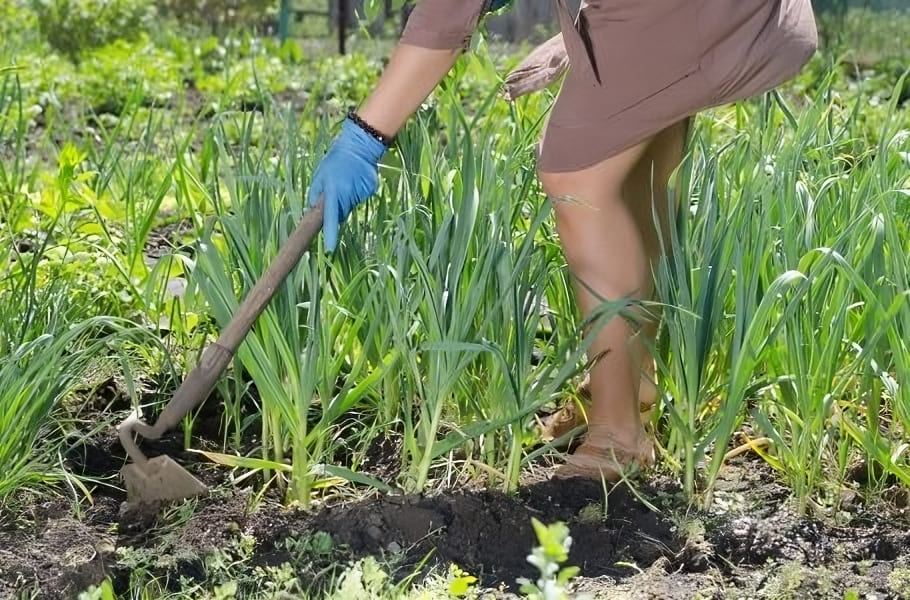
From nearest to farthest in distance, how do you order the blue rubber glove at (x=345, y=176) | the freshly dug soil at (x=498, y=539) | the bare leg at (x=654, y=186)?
1. the freshly dug soil at (x=498, y=539)
2. the blue rubber glove at (x=345, y=176)
3. the bare leg at (x=654, y=186)

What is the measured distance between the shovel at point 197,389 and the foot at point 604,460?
61cm

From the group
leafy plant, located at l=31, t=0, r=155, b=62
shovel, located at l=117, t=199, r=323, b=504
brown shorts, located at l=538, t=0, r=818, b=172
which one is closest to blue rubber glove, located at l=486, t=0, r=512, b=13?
brown shorts, located at l=538, t=0, r=818, b=172

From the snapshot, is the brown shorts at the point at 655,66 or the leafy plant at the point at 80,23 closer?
the brown shorts at the point at 655,66

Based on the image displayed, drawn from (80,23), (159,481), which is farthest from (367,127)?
(80,23)

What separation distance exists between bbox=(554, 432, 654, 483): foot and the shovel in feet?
2.00

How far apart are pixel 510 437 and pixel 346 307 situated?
36 centimetres

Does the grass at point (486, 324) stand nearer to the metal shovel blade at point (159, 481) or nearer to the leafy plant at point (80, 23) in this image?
the metal shovel blade at point (159, 481)

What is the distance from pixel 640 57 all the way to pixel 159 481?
41.9 inches

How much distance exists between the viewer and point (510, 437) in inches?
85.7

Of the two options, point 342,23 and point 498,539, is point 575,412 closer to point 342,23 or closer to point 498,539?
point 498,539

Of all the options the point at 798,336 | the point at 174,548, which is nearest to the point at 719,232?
the point at 798,336

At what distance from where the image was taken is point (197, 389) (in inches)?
84.0

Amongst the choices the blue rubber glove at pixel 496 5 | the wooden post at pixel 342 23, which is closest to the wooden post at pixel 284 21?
the wooden post at pixel 342 23

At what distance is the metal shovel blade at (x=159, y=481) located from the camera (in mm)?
2115
